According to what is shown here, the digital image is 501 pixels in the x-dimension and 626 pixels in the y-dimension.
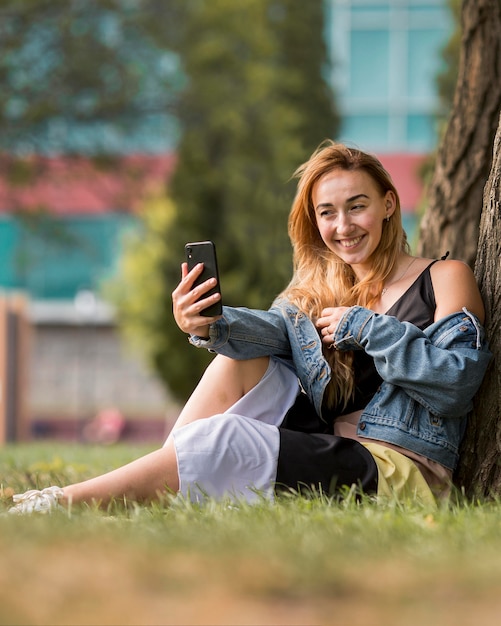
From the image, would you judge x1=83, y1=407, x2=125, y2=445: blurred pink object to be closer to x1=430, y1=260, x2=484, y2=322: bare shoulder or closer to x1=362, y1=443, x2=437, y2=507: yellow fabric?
x1=430, y1=260, x2=484, y2=322: bare shoulder

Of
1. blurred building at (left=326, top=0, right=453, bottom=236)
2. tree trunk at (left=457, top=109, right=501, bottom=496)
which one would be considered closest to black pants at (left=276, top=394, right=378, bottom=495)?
tree trunk at (left=457, top=109, right=501, bottom=496)

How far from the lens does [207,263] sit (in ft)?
12.0

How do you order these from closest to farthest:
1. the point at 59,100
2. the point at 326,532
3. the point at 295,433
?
the point at 326,532 < the point at 295,433 < the point at 59,100

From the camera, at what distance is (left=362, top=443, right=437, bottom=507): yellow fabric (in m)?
3.37

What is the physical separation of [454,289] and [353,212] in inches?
20.6

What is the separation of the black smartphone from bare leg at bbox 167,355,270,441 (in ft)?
0.58

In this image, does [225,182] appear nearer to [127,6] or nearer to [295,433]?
[127,6]

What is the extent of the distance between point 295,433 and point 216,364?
0.44m

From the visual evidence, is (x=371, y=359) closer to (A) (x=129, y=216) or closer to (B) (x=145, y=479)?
(B) (x=145, y=479)

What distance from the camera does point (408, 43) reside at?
1024 inches

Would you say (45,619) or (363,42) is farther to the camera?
(363,42)

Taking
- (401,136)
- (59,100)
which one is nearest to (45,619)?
(59,100)

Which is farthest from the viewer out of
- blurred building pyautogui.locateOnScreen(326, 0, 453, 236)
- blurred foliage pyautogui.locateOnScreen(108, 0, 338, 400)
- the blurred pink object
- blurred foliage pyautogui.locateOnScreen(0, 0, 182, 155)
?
blurred building pyautogui.locateOnScreen(326, 0, 453, 236)

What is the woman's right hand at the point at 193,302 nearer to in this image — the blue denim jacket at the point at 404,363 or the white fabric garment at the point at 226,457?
the blue denim jacket at the point at 404,363
